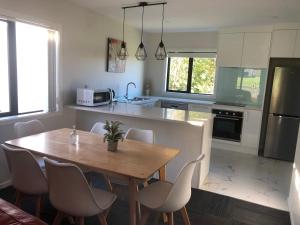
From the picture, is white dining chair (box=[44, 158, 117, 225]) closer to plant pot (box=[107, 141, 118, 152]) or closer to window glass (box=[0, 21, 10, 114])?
plant pot (box=[107, 141, 118, 152])

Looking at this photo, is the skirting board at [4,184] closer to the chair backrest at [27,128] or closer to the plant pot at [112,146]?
the chair backrest at [27,128]

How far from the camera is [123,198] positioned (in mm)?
2836

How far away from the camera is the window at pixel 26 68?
292 cm

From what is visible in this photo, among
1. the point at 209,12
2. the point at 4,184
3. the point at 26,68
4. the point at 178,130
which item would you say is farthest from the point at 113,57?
the point at 4,184

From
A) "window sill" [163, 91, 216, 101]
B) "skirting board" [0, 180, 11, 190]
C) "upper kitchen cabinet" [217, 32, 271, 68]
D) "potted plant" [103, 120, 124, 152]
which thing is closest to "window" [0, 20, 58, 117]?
"skirting board" [0, 180, 11, 190]

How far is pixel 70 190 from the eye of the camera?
1.66m

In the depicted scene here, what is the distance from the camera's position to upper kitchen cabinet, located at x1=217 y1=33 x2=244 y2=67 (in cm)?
472

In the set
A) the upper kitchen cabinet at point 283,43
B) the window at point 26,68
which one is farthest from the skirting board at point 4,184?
the upper kitchen cabinet at point 283,43

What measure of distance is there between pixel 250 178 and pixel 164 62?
338 centimetres

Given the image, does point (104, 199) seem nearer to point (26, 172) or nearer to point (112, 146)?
point (112, 146)

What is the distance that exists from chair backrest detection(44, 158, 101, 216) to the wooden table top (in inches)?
8.2

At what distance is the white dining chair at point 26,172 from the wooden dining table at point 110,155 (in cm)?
16

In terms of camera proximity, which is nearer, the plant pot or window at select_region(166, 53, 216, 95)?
the plant pot

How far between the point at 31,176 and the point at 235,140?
389 centimetres
